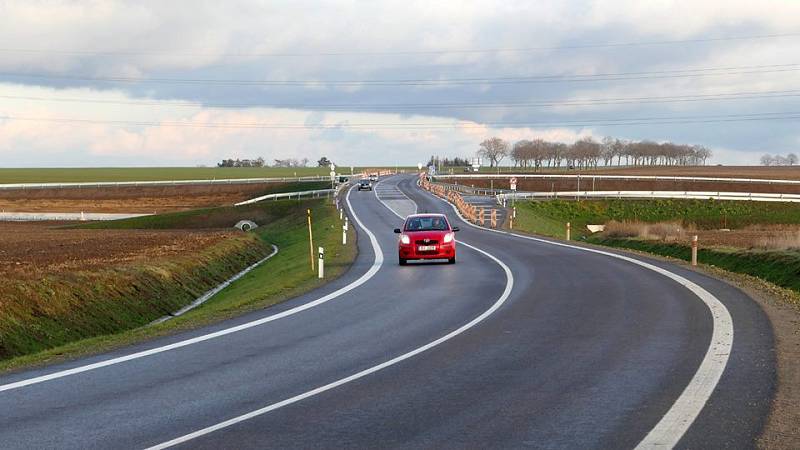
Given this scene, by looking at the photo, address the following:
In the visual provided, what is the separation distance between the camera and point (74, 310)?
24.8 m

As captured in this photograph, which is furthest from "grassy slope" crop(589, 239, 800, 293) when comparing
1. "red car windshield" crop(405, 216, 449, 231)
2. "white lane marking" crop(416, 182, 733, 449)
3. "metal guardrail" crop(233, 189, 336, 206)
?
"metal guardrail" crop(233, 189, 336, 206)

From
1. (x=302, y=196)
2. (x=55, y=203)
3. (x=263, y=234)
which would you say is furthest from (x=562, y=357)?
(x=55, y=203)

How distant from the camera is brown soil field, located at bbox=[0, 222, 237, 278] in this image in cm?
3142

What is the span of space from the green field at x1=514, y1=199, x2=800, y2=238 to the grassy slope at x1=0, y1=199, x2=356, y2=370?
17303 mm

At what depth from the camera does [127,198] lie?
344 feet

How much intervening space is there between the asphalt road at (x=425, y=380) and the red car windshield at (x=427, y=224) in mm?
10999

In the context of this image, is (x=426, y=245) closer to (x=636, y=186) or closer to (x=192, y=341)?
(x=192, y=341)

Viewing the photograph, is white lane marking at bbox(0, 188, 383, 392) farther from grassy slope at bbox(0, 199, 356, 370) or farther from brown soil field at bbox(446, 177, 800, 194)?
brown soil field at bbox(446, 177, 800, 194)

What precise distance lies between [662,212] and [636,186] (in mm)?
37026

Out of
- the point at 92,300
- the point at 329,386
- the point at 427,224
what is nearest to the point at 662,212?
the point at 427,224

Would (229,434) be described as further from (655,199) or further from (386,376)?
(655,199)

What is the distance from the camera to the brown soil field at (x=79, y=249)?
3142 cm

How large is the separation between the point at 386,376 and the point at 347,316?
6184mm

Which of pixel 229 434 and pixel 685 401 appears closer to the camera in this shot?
pixel 229 434
